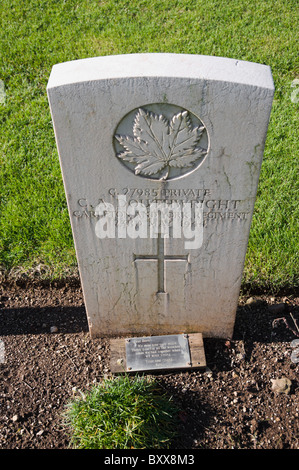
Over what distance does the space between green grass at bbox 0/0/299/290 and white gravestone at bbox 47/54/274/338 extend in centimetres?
72

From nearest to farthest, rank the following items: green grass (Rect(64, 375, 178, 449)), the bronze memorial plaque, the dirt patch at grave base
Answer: green grass (Rect(64, 375, 178, 449)) → the dirt patch at grave base → the bronze memorial plaque

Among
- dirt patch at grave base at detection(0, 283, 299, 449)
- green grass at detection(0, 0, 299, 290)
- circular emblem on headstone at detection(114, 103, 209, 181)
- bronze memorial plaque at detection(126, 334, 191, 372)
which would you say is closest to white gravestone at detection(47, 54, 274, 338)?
circular emblem on headstone at detection(114, 103, 209, 181)

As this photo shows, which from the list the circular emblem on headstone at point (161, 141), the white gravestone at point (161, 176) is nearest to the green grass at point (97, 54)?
the white gravestone at point (161, 176)

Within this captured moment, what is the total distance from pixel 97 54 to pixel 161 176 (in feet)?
10.7

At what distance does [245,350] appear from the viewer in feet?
10.0

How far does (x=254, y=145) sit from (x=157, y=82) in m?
0.56

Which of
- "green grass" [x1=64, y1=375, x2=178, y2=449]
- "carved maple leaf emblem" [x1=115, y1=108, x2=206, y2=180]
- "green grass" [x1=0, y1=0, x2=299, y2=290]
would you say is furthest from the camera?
"green grass" [x1=0, y1=0, x2=299, y2=290]

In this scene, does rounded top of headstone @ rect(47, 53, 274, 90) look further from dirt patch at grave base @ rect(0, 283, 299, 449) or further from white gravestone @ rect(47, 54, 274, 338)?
dirt patch at grave base @ rect(0, 283, 299, 449)

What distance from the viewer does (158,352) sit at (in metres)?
2.97

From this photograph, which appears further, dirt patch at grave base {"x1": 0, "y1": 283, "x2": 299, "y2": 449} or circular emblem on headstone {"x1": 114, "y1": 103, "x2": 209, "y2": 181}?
dirt patch at grave base {"x1": 0, "y1": 283, "x2": 299, "y2": 449}

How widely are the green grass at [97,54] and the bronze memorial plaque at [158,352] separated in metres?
0.77

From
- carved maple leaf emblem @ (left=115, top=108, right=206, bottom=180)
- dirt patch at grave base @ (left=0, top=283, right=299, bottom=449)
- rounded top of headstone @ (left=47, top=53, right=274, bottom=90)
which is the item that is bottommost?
dirt patch at grave base @ (left=0, top=283, right=299, bottom=449)

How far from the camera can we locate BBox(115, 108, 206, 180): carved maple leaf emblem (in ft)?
7.27

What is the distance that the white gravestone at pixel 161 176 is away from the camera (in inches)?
84.1
